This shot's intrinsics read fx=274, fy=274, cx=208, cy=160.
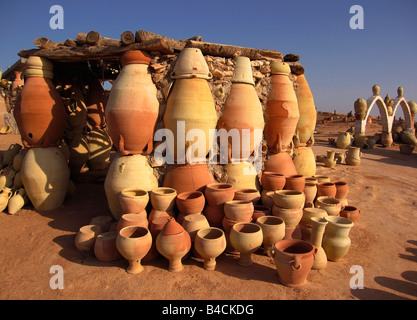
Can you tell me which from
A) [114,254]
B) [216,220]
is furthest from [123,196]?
[216,220]

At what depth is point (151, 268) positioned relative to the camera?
3.15m

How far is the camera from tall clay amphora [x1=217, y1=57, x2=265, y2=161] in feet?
14.1

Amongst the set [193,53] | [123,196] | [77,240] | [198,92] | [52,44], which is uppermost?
[52,44]

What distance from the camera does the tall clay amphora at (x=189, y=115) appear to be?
3.99 metres

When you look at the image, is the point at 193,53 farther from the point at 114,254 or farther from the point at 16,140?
the point at 16,140

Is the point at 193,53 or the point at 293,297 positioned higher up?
the point at 193,53

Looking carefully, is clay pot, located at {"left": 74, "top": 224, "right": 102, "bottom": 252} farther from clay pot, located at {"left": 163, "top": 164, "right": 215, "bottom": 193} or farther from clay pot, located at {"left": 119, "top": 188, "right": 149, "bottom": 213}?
clay pot, located at {"left": 163, "top": 164, "right": 215, "bottom": 193}

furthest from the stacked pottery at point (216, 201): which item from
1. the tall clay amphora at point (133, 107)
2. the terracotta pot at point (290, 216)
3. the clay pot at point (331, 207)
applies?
the clay pot at point (331, 207)

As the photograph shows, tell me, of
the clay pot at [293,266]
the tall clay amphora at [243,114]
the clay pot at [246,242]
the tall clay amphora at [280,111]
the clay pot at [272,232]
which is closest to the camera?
the clay pot at [293,266]

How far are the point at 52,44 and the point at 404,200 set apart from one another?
7.64 m

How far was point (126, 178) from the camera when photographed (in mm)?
3934

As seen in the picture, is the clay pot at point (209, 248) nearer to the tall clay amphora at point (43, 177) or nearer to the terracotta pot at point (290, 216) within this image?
the terracotta pot at point (290, 216)

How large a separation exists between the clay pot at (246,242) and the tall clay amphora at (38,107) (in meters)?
3.71

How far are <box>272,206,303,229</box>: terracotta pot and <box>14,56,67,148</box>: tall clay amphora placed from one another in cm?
409
